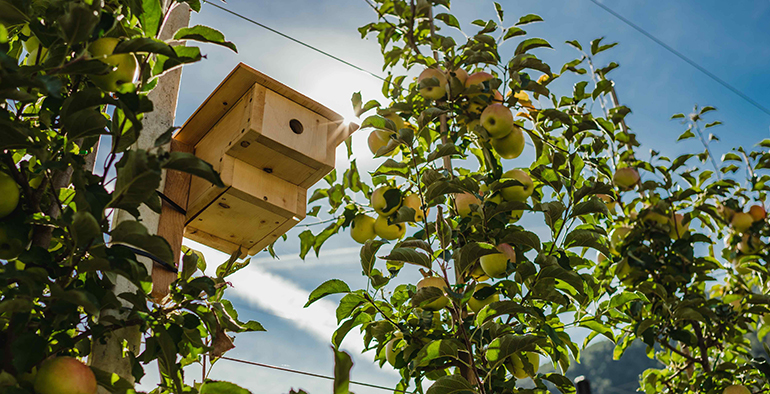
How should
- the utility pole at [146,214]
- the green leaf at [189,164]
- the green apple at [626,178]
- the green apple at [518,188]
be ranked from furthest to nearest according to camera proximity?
the green apple at [626,178]
the green apple at [518,188]
the utility pole at [146,214]
the green leaf at [189,164]

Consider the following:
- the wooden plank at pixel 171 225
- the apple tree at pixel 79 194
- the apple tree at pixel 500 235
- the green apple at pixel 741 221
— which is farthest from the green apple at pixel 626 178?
the apple tree at pixel 79 194

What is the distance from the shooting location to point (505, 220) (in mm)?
1165

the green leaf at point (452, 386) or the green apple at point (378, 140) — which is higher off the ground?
the green apple at point (378, 140)

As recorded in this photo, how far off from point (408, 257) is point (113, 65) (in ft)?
1.98

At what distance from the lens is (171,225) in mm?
1115

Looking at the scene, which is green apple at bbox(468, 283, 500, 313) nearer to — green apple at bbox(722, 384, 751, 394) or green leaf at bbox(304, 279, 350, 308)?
green leaf at bbox(304, 279, 350, 308)

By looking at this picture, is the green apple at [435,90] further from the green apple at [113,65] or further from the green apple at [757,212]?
the green apple at [757,212]

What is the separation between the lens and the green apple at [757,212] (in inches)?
84.3

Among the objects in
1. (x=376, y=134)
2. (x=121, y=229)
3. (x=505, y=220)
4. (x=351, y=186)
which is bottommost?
(x=121, y=229)

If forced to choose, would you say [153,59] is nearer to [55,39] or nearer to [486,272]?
[55,39]

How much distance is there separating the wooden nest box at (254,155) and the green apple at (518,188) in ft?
1.42

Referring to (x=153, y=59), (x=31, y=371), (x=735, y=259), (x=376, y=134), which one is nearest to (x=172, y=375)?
(x=31, y=371)

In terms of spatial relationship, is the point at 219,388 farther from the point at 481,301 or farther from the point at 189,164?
the point at 481,301

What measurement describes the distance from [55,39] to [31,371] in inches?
15.3
